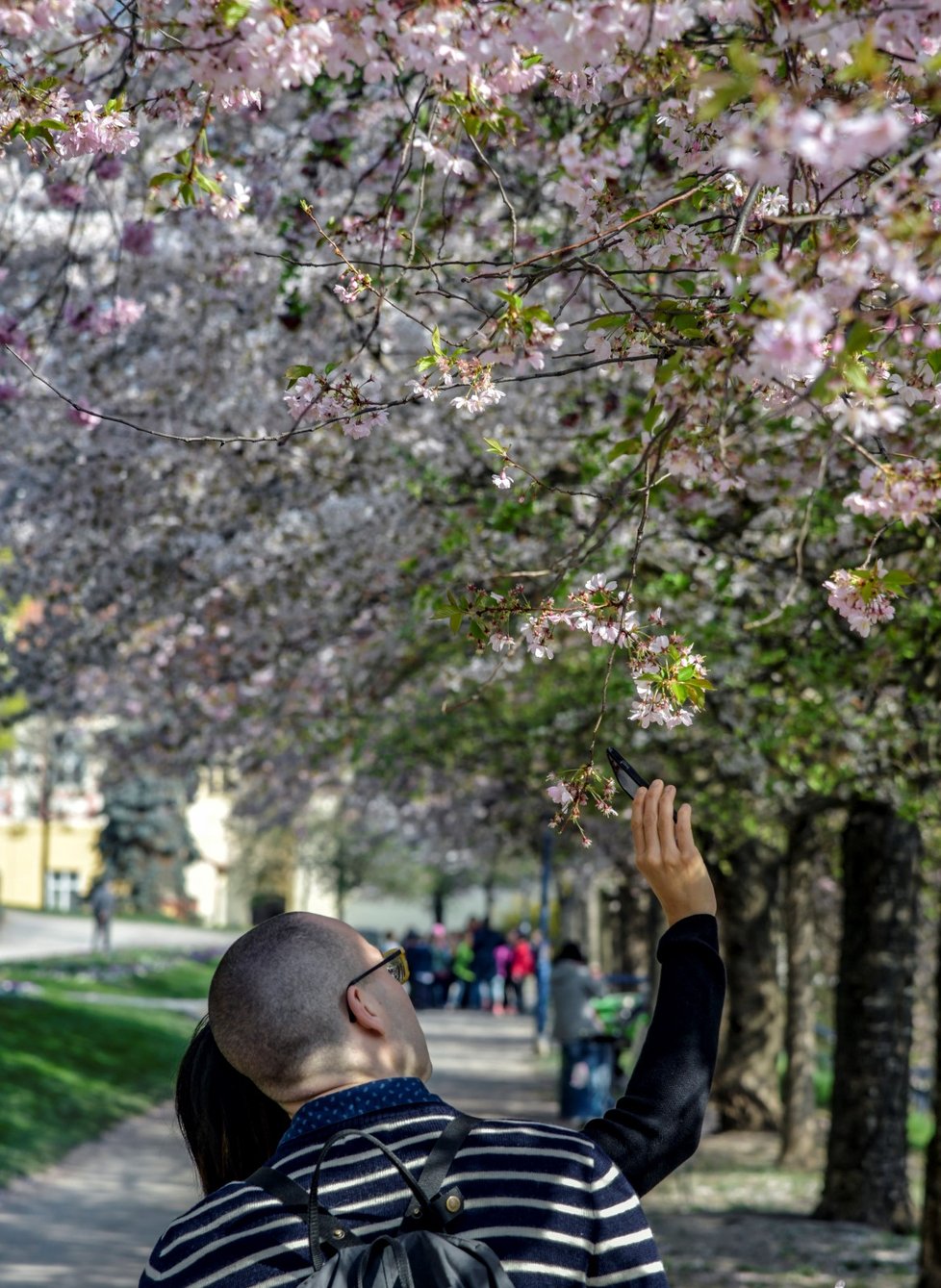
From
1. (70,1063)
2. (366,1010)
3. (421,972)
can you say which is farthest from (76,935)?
Answer: (366,1010)

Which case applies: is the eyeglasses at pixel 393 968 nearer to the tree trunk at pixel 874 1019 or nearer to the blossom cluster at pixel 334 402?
the blossom cluster at pixel 334 402

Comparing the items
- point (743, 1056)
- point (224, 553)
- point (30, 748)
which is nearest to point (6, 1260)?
point (224, 553)

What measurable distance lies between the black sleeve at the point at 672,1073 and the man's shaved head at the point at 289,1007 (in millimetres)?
375

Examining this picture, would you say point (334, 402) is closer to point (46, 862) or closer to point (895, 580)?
point (895, 580)

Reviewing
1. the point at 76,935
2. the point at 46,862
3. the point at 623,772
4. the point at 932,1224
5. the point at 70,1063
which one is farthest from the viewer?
the point at 46,862

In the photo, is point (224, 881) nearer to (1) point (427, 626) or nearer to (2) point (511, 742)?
(2) point (511, 742)

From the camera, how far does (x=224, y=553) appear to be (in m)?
11.4

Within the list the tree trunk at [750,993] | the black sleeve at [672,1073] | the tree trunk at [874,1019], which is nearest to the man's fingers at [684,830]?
the black sleeve at [672,1073]

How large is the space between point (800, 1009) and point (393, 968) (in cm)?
1435

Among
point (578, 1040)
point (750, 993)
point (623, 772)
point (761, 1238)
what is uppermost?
point (623, 772)

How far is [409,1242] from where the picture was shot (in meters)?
1.95

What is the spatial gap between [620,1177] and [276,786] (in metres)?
20.4

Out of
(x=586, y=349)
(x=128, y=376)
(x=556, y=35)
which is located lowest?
(x=586, y=349)

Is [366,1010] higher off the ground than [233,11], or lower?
lower
